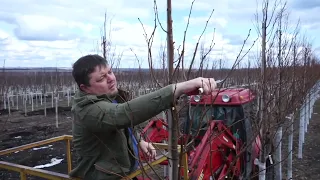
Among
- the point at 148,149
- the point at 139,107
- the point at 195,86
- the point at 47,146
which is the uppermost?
the point at 195,86

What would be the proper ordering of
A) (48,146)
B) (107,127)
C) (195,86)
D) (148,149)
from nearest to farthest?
(195,86) < (107,127) < (148,149) < (48,146)

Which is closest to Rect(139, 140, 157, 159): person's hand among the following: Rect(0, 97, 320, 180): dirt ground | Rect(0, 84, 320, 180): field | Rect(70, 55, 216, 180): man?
Rect(70, 55, 216, 180): man

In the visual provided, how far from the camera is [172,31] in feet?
5.39

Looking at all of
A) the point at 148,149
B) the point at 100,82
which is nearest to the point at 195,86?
the point at 100,82

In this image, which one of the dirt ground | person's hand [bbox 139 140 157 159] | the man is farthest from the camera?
the dirt ground

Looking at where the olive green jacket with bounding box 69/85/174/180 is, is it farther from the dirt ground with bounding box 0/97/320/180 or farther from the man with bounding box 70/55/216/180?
the dirt ground with bounding box 0/97/320/180

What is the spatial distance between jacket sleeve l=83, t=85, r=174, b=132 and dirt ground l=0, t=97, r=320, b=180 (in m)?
4.54

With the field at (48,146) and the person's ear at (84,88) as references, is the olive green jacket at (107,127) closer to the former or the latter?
the person's ear at (84,88)

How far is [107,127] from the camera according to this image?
1694mm

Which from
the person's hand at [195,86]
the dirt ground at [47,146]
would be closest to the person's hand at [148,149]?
the person's hand at [195,86]

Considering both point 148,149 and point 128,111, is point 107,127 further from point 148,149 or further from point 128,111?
point 148,149

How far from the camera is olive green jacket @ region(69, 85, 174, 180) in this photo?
1.54 metres

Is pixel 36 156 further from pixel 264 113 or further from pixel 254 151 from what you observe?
pixel 264 113

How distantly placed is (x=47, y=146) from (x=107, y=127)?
987 cm
